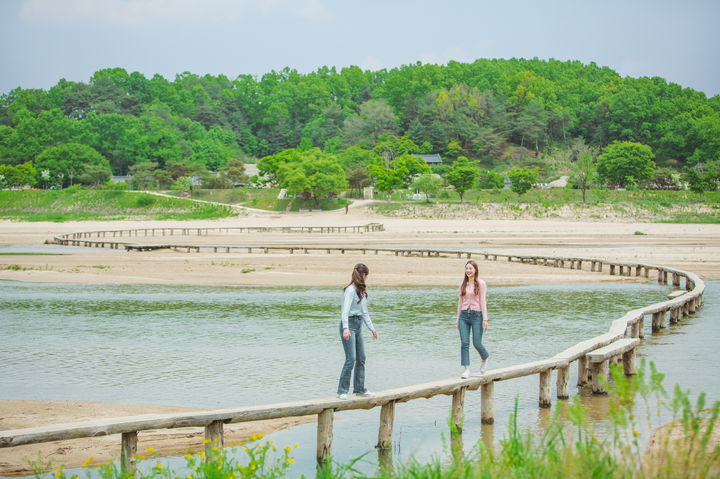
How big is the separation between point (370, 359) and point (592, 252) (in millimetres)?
32645

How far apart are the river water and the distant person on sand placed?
1.05 metres

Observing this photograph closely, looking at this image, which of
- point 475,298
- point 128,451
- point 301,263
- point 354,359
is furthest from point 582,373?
point 301,263

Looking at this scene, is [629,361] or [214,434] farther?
[629,361]

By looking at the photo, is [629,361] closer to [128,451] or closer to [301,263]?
[128,451]

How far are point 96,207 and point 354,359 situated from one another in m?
88.6

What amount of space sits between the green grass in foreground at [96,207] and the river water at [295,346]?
5970cm

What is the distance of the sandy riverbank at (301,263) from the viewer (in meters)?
12.3

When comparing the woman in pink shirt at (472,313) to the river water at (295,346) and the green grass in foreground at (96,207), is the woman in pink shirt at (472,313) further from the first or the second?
the green grass in foreground at (96,207)

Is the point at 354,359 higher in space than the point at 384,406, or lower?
higher

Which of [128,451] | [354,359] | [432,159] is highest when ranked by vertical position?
[432,159]

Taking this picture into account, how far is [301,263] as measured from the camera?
133 ft

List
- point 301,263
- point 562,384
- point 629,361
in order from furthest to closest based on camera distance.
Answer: point 301,263, point 629,361, point 562,384

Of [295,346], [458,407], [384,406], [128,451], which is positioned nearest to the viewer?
[128,451]

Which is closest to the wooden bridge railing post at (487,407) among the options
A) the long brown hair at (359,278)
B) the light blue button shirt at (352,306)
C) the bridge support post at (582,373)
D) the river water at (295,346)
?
the river water at (295,346)
